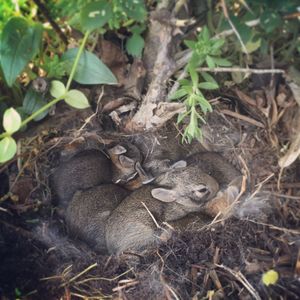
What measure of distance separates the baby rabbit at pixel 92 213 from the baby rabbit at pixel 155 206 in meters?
0.06

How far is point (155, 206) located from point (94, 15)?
125 cm

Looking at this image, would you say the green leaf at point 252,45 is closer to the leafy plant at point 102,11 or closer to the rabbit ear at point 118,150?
the leafy plant at point 102,11

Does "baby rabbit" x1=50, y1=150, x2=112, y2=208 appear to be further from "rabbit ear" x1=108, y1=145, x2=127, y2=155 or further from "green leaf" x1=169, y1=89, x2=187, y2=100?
"green leaf" x1=169, y1=89, x2=187, y2=100

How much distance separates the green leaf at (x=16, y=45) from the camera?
1.94 m

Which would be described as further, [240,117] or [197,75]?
[240,117]

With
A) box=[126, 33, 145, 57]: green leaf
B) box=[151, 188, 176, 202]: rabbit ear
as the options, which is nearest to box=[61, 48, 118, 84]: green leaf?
box=[126, 33, 145, 57]: green leaf

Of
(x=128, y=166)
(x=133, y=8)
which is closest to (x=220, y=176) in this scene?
(x=128, y=166)

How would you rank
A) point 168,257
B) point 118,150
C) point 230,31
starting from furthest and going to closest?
point 118,150 < point 168,257 < point 230,31

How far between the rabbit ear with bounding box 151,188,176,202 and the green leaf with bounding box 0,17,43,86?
1108 millimetres

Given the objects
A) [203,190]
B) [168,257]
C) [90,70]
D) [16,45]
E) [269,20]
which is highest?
[16,45]

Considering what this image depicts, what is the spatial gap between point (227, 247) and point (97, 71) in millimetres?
1002

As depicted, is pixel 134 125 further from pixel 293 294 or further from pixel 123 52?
pixel 293 294

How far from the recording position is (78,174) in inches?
108

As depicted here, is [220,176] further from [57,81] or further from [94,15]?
[94,15]
